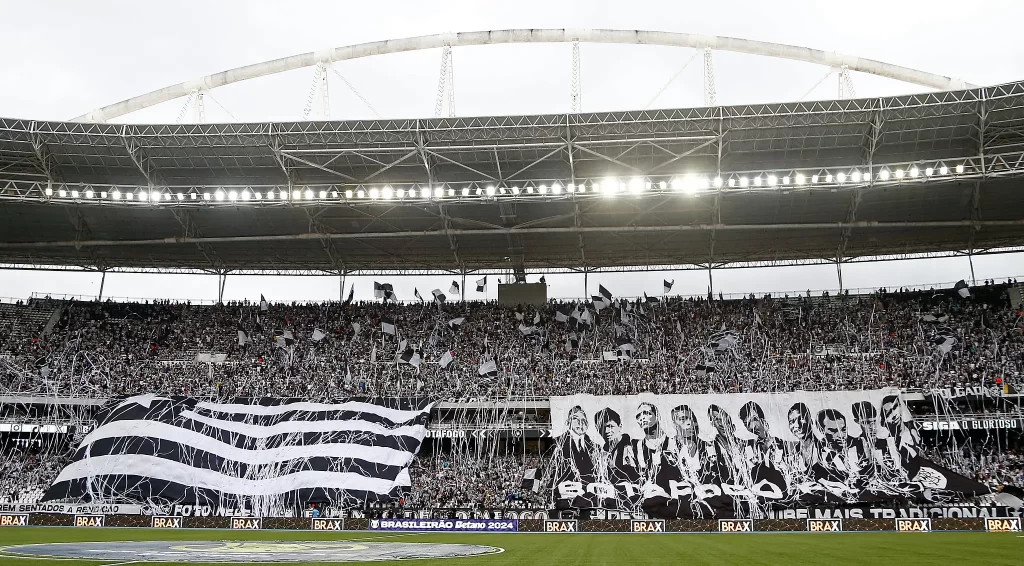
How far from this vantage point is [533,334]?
46.6m

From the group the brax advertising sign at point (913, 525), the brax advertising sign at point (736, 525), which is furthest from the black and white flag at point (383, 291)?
the brax advertising sign at point (913, 525)

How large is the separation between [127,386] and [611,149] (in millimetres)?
29339

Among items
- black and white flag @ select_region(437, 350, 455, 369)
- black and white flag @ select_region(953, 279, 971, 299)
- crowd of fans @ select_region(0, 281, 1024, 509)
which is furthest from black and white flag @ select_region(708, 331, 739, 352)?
black and white flag @ select_region(437, 350, 455, 369)

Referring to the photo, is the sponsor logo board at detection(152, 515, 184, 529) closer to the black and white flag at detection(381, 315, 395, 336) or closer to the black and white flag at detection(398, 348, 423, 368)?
the black and white flag at detection(398, 348, 423, 368)

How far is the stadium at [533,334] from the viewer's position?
34.0 metres

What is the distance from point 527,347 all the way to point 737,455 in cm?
1453

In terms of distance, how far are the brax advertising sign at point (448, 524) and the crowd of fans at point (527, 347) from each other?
7.86m

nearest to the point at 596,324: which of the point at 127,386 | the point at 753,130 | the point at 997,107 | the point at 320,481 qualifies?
the point at 753,130

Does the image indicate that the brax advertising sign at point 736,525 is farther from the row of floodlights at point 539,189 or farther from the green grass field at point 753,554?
the row of floodlights at point 539,189

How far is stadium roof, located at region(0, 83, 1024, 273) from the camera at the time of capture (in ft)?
119

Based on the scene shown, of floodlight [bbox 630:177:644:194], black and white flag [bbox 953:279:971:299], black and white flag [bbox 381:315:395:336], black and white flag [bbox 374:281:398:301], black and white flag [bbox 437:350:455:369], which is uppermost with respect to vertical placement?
floodlight [bbox 630:177:644:194]

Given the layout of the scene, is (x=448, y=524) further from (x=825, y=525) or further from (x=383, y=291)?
(x=383, y=291)

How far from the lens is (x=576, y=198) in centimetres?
3866

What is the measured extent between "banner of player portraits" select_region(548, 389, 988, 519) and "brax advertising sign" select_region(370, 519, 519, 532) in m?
2.51
